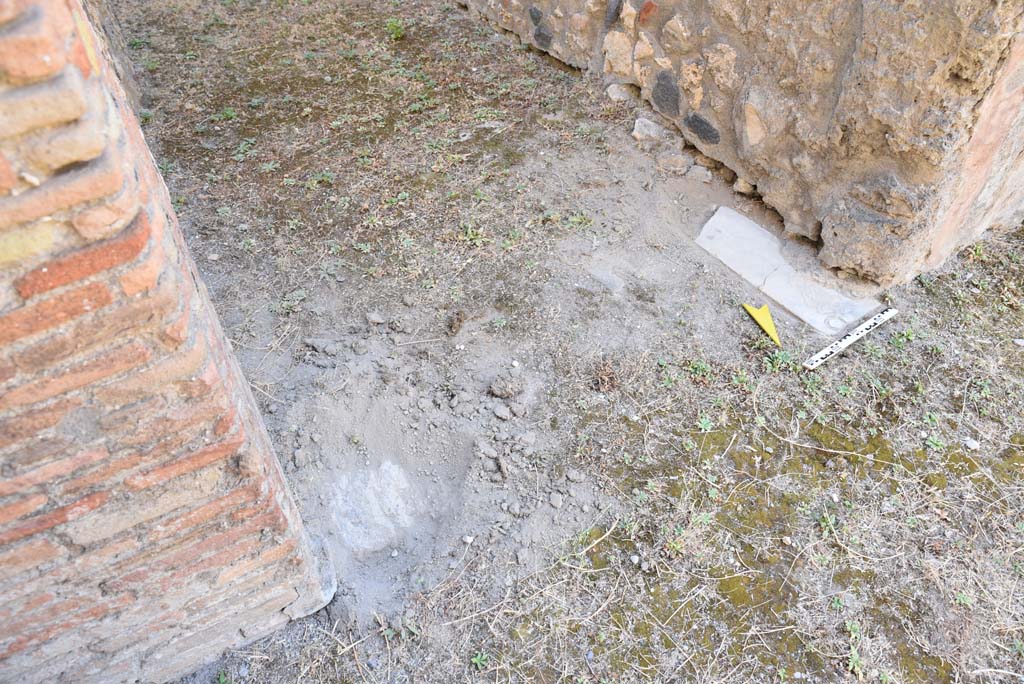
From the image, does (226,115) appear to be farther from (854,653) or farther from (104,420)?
(854,653)

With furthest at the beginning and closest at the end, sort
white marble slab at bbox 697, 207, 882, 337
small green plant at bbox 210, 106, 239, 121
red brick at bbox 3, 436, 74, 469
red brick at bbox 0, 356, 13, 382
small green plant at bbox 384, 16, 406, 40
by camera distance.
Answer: small green plant at bbox 384, 16, 406, 40
small green plant at bbox 210, 106, 239, 121
white marble slab at bbox 697, 207, 882, 337
red brick at bbox 3, 436, 74, 469
red brick at bbox 0, 356, 13, 382

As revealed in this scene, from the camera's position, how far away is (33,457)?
4.52 feet

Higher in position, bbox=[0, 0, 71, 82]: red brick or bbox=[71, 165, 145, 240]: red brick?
bbox=[0, 0, 71, 82]: red brick

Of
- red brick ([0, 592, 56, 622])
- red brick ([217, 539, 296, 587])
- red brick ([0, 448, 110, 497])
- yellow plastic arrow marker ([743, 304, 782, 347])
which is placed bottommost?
yellow plastic arrow marker ([743, 304, 782, 347])

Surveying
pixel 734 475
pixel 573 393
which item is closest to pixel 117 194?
pixel 573 393

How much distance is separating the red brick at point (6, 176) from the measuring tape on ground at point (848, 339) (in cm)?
263

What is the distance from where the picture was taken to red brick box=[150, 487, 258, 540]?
1627mm

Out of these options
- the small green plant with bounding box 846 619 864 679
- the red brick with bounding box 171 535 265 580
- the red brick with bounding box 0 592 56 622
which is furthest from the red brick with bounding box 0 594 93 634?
the small green plant with bounding box 846 619 864 679

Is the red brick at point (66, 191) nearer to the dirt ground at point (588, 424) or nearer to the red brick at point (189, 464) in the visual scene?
the red brick at point (189, 464)

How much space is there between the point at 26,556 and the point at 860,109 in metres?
Answer: 3.09

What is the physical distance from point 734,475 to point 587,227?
146 cm

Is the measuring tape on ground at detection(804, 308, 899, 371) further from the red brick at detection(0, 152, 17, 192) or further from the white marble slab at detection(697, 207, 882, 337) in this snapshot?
the red brick at detection(0, 152, 17, 192)

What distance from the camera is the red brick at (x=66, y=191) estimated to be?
114 cm

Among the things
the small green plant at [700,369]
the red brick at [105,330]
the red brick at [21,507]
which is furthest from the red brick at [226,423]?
the small green plant at [700,369]
